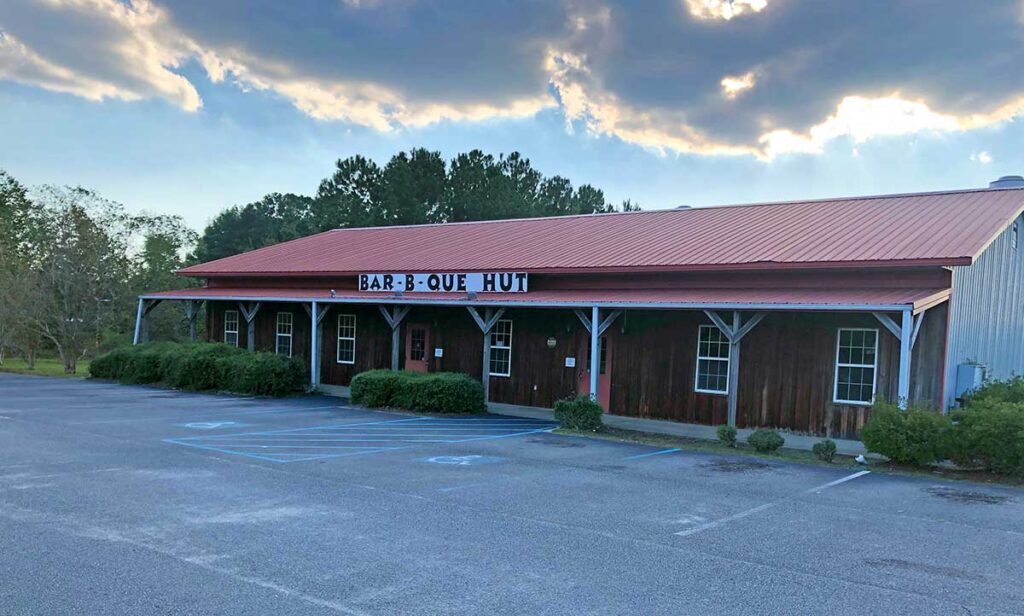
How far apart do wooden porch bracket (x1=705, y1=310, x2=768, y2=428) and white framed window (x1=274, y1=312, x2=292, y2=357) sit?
14.1 metres

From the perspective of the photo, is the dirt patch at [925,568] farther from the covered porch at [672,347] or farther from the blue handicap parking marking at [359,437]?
the blue handicap parking marking at [359,437]

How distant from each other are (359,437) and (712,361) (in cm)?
729

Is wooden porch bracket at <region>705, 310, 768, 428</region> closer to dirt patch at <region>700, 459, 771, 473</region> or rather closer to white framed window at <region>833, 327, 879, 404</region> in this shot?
white framed window at <region>833, 327, 879, 404</region>

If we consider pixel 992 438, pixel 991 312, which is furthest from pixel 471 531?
pixel 991 312

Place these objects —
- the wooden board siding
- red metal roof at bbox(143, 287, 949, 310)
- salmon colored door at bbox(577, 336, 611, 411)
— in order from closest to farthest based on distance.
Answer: red metal roof at bbox(143, 287, 949, 310), the wooden board siding, salmon colored door at bbox(577, 336, 611, 411)

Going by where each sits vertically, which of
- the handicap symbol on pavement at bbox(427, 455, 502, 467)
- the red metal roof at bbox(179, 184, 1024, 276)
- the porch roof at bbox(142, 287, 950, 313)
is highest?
the red metal roof at bbox(179, 184, 1024, 276)

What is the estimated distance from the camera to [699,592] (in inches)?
217

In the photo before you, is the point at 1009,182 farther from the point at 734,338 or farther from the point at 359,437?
the point at 359,437

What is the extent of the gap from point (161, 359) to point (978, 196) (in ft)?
69.6

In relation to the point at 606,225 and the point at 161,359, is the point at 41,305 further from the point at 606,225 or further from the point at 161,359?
the point at 606,225

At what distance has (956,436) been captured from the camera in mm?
10766

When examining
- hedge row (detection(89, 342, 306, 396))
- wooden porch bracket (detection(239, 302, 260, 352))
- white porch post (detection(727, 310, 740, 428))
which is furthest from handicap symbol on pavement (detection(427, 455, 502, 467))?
wooden porch bracket (detection(239, 302, 260, 352))

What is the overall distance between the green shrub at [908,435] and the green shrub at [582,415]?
4.83m

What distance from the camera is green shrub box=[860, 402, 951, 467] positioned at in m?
11.0
